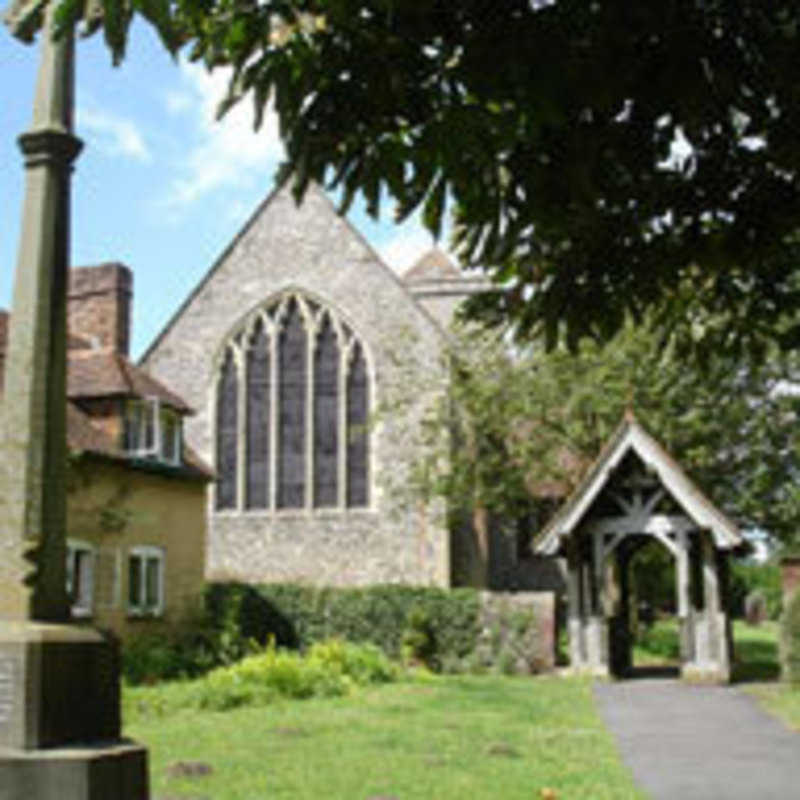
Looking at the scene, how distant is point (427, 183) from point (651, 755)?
27.8 ft

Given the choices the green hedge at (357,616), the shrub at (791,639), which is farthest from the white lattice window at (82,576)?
the shrub at (791,639)

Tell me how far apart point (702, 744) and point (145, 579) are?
1287cm

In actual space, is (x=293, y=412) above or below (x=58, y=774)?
above

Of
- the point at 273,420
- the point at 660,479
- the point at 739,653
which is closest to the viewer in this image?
the point at 660,479

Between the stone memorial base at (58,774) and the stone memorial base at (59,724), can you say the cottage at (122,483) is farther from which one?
the stone memorial base at (58,774)

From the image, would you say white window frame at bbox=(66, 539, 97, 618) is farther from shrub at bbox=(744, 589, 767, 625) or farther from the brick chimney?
shrub at bbox=(744, 589, 767, 625)

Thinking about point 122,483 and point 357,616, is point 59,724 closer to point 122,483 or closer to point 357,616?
point 122,483

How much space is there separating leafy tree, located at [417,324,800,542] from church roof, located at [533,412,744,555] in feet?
15.0

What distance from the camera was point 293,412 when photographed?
28391 millimetres

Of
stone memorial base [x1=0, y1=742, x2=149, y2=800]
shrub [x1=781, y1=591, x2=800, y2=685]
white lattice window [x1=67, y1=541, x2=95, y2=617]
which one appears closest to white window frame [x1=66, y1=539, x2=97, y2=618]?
white lattice window [x1=67, y1=541, x2=95, y2=617]

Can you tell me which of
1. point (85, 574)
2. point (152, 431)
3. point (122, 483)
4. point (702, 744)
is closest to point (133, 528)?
point (122, 483)

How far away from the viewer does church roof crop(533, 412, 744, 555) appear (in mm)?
17797

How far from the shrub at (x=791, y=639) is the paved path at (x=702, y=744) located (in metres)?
0.81

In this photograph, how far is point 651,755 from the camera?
1033 centimetres
